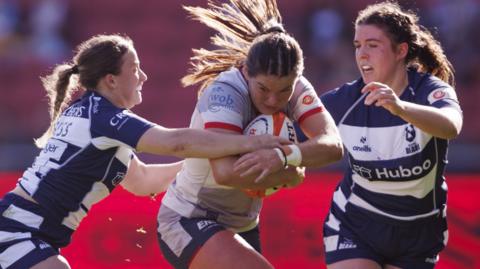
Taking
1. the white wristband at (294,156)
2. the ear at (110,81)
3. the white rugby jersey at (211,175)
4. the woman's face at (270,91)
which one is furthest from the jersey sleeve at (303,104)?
the ear at (110,81)

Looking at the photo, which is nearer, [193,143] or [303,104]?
[193,143]

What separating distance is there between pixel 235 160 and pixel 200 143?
0.59 feet

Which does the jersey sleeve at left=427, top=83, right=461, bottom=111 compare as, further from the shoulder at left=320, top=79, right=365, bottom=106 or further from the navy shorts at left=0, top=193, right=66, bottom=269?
the navy shorts at left=0, top=193, right=66, bottom=269

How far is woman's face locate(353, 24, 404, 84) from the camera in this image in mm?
5191

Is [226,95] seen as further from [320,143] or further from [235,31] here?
[235,31]

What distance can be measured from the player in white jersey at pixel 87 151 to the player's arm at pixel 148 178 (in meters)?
0.40

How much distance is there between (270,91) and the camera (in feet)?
14.6

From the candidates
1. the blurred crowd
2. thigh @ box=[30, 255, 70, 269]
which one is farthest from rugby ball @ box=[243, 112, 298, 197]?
the blurred crowd

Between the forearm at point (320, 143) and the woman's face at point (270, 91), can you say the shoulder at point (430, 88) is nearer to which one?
the forearm at point (320, 143)

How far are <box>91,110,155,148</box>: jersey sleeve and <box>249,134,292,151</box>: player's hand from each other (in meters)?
0.54

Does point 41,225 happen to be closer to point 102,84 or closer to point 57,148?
point 57,148

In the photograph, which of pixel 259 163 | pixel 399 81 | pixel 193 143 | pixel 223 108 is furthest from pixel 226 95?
pixel 399 81

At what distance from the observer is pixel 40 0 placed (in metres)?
13.1

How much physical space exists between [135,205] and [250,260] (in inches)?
98.2
